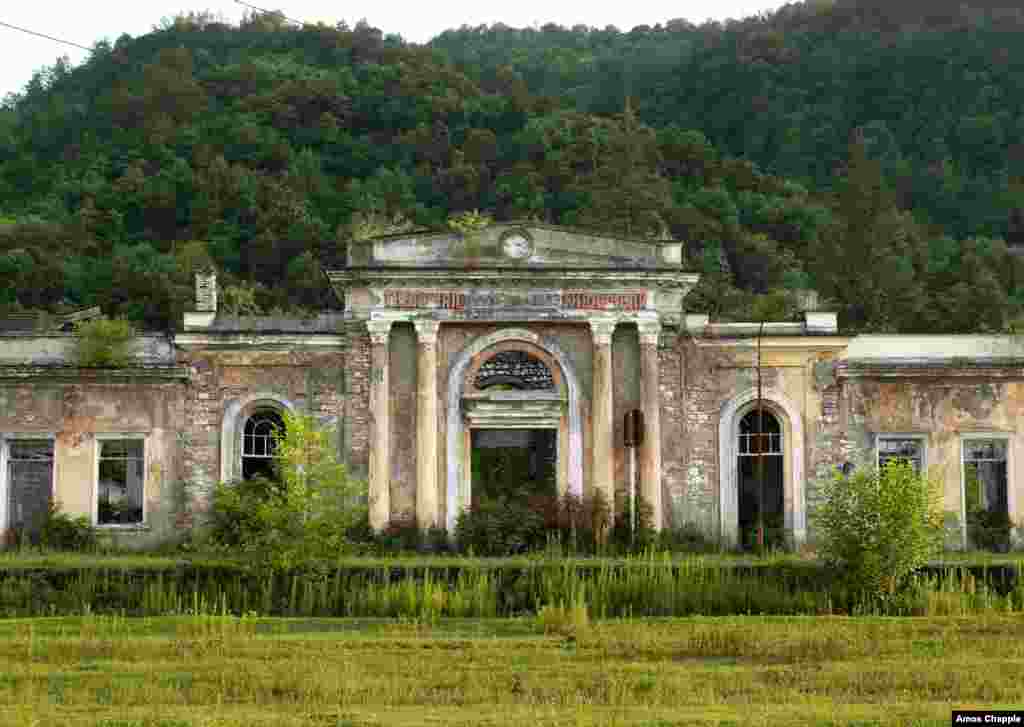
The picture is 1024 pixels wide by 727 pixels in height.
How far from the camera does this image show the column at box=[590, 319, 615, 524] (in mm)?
30797

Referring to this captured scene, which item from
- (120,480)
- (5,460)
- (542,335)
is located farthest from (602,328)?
(5,460)

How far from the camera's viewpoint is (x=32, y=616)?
23422mm

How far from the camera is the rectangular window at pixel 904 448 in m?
32.5

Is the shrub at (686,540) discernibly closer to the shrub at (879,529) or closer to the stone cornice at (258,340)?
the shrub at (879,529)

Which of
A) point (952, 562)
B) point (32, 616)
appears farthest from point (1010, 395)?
point (32, 616)

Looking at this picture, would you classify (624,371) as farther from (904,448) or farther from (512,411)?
(904,448)

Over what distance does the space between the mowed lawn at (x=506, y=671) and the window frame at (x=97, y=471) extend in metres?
9.29

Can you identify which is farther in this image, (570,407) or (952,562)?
(570,407)

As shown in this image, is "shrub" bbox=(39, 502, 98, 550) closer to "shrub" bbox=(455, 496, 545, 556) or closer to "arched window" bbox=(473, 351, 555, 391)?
"shrub" bbox=(455, 496, 545, 556)

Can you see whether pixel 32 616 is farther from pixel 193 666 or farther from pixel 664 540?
pixel 664 540

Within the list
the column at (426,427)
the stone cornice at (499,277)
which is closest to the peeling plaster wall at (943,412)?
the stone cornice at (499,277)

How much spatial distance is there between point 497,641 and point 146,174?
49.7 m

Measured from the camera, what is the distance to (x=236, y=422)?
103 feet

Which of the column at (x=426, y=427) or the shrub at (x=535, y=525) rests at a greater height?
the column at (x=426, y=427)
